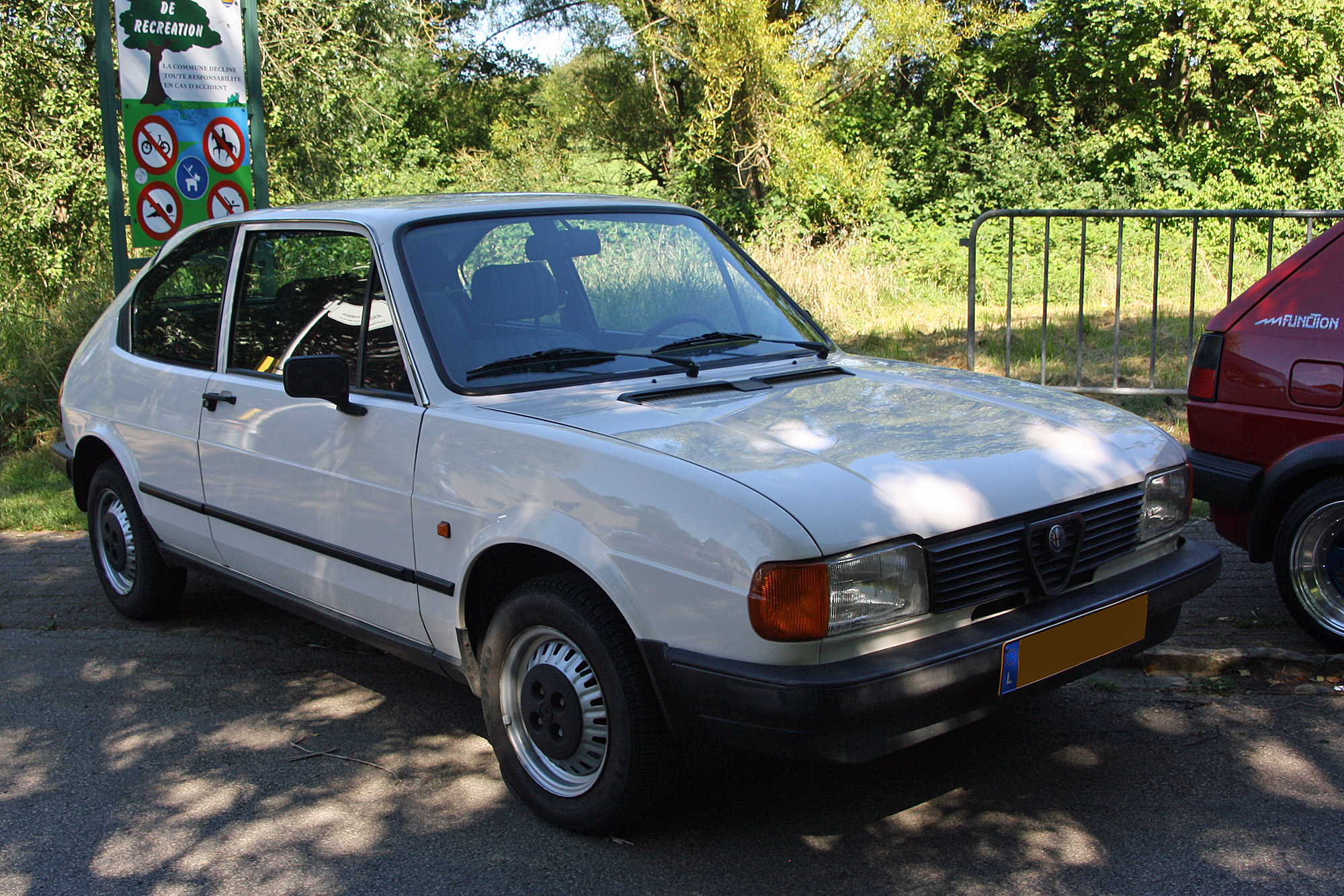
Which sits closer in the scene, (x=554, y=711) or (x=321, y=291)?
(x=554, y=711)

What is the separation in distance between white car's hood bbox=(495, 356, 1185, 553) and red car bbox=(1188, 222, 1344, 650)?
1.01 m

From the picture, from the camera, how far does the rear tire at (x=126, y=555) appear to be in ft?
16.7

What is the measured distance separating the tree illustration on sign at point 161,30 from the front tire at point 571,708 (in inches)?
244

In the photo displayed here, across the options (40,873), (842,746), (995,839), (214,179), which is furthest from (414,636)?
(214,179)

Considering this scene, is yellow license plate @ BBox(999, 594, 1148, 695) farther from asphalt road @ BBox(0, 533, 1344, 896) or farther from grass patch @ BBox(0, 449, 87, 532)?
grass patch @ BBox(0, 449, 87, 532)

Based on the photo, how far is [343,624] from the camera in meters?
3.95

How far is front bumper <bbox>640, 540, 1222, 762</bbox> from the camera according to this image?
2.69 m

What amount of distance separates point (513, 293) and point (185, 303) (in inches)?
73.2

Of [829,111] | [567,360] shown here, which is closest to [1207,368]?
[567,360]

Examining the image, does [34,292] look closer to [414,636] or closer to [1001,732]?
[414,636]

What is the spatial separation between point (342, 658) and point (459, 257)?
6.30 feet

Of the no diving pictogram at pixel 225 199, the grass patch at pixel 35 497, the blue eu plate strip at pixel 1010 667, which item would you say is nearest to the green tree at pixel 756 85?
the no diving pictogram at pixel 225 199

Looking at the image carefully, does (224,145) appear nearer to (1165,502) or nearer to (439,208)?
(439,208)

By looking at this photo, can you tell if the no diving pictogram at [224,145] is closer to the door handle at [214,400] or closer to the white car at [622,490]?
the white car at [622,490]
